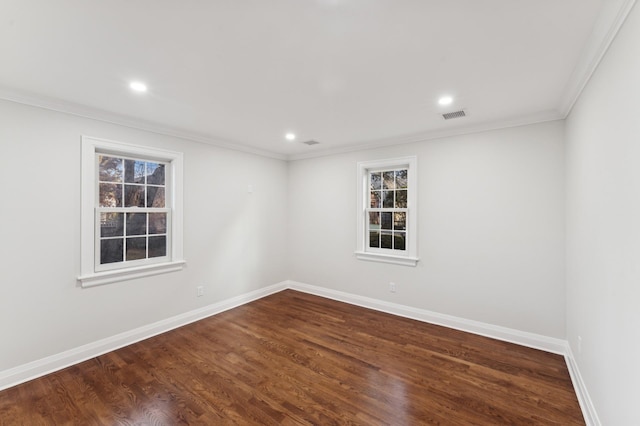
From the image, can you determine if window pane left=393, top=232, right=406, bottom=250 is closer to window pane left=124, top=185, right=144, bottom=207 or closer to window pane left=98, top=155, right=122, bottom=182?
window pane left=124, top=185, right=144, bottom=207

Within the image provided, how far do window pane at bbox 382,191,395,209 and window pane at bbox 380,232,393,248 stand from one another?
0.41 m

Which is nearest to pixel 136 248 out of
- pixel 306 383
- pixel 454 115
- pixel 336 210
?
pixel 306 383

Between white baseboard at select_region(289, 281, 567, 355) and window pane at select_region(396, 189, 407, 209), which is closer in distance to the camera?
white baseboard at select_region(289, 281, 567, 355)

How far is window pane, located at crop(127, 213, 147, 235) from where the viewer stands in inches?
130

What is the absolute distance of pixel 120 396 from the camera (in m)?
2.25

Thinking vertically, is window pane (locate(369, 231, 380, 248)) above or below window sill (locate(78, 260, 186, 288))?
above

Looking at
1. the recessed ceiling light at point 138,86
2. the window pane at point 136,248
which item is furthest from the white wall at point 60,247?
the recessed ceiling light at point 138,86

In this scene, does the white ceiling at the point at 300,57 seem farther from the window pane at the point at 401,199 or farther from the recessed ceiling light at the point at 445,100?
Answer: the window pane at the point at 401,199

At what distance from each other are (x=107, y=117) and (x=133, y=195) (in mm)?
883

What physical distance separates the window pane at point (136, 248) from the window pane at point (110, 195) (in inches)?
17.7

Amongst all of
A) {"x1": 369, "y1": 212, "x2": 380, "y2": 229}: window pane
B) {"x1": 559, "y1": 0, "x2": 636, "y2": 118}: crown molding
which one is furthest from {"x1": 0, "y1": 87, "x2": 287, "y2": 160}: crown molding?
{"x1": 559, "y1": 0, "x2": 636, "y2": 118}: crown molding

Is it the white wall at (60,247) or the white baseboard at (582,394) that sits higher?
the white wall at (60,247)

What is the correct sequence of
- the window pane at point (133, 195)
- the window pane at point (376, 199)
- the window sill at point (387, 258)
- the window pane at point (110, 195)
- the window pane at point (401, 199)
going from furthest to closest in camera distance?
the window pane at point (376, 199)
the window pane at point (401, 199)
the window sill at point (387, 258)
the window pane at point (133, 195)
the window pane at point (110, 195)

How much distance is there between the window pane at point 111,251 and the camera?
3.06 meters
